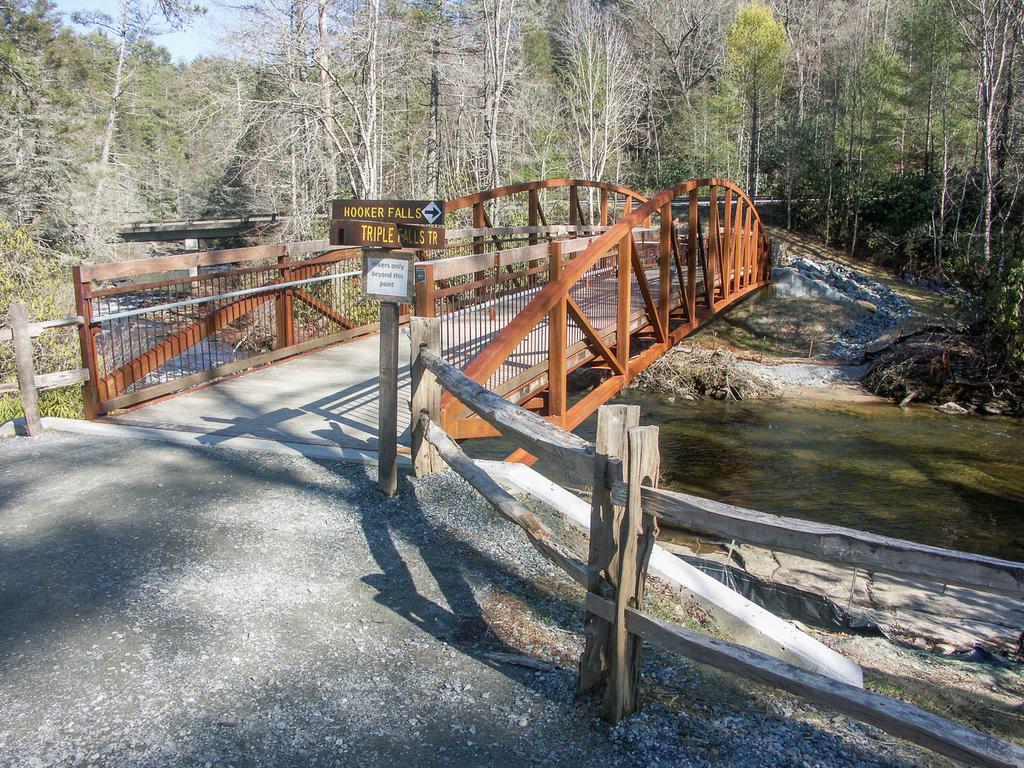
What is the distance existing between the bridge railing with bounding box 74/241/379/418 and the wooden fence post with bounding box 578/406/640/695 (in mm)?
5482

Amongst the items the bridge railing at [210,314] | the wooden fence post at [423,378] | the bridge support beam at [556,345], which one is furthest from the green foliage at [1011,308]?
the wooden fence post at [423,378]

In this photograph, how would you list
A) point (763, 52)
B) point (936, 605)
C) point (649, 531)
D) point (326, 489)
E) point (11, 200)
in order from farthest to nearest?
1. point (763, 52)
2. point (11, 200)
3. point (936, 605)
4. point (326, 489)
5. point (649, 531)

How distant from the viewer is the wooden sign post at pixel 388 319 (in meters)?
5.58

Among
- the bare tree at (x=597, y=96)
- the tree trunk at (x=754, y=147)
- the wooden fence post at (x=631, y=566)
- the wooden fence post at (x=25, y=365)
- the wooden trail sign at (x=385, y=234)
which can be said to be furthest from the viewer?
the tree trunk at (x=754, y=147)

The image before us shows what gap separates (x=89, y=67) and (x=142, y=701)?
120ft

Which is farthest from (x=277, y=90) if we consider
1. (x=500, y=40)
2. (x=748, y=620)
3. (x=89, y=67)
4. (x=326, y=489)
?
(x=748, y=620)

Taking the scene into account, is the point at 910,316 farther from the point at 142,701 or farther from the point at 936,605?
the point at 142,701

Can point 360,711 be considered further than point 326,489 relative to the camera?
No

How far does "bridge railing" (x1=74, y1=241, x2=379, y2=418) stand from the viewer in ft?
25.3

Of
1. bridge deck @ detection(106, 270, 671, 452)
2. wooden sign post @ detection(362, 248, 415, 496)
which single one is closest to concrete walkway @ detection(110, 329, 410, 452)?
bridge deck @ detection(106, 270, 671, 452)

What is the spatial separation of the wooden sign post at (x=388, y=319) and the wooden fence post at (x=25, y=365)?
332 cm

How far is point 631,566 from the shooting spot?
10.4ft

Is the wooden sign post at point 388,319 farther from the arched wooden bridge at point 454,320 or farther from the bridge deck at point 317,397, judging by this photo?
the bridge deck at point 317,397

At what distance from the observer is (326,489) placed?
231 inches
